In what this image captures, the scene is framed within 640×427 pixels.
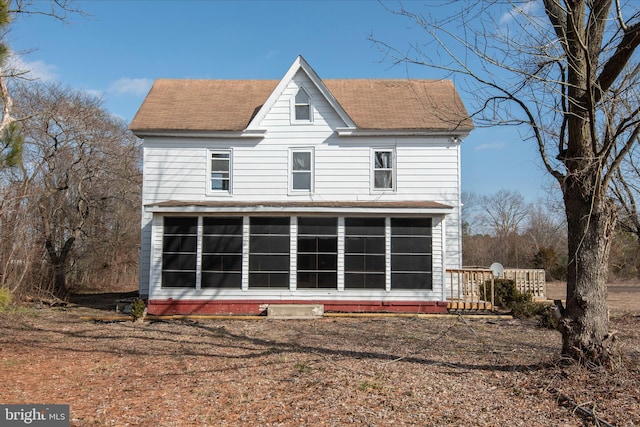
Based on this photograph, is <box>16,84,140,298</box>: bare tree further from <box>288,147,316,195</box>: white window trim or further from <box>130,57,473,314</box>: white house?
<box>288,147,316,195</box>: white window trim

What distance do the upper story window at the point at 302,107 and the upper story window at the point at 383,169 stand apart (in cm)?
260

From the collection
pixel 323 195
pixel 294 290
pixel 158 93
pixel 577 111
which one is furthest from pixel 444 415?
pixel 158 93

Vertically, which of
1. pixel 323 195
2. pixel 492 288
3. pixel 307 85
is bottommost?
pixel 492 288

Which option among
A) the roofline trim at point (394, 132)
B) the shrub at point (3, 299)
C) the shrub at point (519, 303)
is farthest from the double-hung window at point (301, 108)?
the shrub at point (3, 299)

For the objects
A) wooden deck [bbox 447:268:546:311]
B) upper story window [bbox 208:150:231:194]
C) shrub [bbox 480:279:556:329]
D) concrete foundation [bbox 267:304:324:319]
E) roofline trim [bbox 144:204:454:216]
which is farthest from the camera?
upper story window [bbox 208:150:231:194]

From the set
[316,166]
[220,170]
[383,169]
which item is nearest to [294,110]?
[316,166]

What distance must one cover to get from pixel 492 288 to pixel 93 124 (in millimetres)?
Result: 19259

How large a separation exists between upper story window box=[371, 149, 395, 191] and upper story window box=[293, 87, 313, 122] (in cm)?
260

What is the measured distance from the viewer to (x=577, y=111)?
708 cm

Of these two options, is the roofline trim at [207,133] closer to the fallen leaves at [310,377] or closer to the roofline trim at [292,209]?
the roofline trim at [292,209]

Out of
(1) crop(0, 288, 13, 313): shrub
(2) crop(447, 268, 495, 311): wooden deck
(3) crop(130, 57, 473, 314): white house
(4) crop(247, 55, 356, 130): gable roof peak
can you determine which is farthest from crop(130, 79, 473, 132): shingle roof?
(1) crop(0, 288, 13, 313): shrub

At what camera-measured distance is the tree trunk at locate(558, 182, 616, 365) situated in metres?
6.83

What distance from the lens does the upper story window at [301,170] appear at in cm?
1648

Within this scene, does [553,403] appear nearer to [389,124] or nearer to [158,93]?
[389,124]
